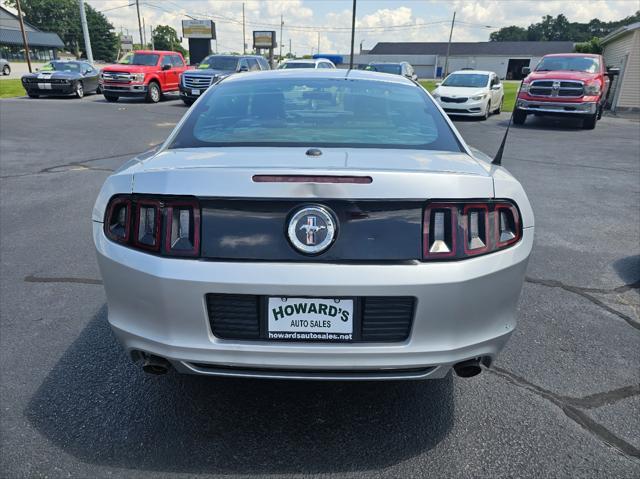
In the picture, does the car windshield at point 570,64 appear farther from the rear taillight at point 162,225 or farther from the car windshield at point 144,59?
the rear taillight at point 162,225

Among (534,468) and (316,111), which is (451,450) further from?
(316,111)

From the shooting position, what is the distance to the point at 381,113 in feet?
9.77

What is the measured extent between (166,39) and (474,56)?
73084 millimetres

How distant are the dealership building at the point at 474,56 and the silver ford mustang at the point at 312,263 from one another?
8492 cm

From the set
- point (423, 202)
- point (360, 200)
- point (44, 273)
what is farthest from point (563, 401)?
point (44, 273)

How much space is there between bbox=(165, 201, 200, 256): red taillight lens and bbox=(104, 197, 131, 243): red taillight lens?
22 cm

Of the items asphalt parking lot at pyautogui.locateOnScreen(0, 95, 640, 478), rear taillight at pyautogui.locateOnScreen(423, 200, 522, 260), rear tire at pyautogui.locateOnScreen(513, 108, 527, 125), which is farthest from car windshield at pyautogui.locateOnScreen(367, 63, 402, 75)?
rear taillight at pyautogui.locateOnScreen(423, 200, 522, 260)

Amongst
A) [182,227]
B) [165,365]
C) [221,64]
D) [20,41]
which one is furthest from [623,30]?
[20,41]

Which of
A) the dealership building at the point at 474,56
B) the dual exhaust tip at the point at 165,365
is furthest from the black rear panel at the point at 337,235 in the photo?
the dealership building at the point at 474,56

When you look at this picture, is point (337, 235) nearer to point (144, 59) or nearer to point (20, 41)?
point (144, 59)

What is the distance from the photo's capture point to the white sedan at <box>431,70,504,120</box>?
16.3 meters

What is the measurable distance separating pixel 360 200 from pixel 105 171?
23.4ft

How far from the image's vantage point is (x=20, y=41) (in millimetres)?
79562

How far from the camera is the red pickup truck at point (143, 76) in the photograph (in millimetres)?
19547
